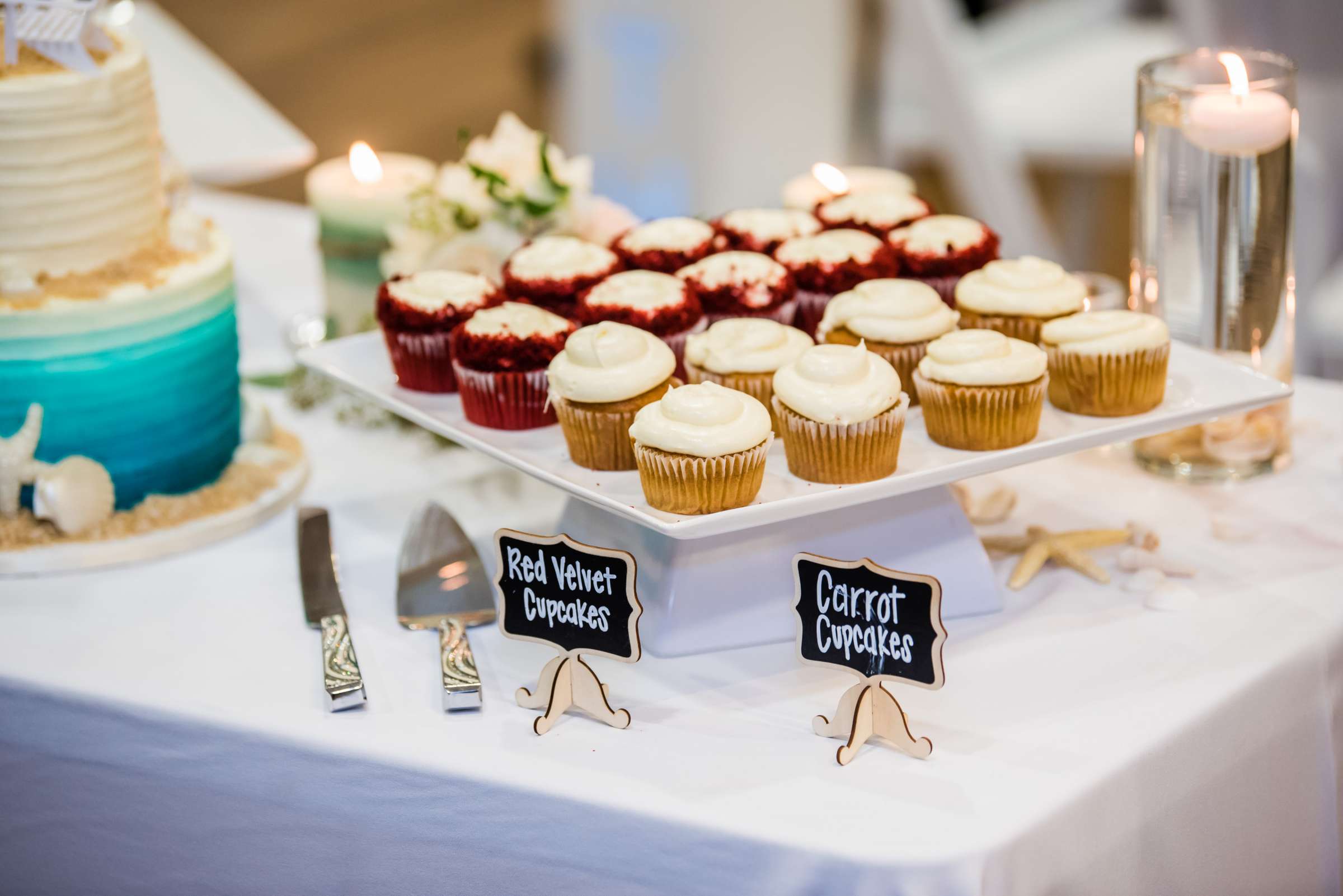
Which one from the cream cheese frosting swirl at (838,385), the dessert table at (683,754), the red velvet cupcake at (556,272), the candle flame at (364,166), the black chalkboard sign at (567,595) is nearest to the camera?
the dessert table at (683,754)

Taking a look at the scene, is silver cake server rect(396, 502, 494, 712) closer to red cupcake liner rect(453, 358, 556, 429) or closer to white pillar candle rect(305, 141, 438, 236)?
red cupcake liner rect(453, 358, 556, 429)

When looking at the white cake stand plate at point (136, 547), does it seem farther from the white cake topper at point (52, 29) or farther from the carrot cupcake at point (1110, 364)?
the carrot cupcake at point (1110, 364)

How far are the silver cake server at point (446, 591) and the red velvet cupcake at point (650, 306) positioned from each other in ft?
1.13

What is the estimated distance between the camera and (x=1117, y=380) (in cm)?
167

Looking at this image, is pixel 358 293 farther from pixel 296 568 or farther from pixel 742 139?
pixel 742 139

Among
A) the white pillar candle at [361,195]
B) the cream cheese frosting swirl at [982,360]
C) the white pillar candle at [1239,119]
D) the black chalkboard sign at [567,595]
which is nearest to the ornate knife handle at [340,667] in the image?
the black chalkboard sign at [567,595]

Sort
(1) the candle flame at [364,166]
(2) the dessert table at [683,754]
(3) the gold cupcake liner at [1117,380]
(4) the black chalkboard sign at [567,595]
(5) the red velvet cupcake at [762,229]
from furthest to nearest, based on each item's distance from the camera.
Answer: (1) the candle flame at [364,166] → (5) the red velvet cupcake at [762,229] → (3) the gold cupcake liner at [1117,380] → (4) the black chalkboard sign at [567,595] → (2) the dessert table at [683,754]

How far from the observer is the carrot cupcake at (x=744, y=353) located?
1703 mm

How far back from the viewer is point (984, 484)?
1.96 metres

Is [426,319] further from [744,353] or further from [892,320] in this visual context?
[892,320]

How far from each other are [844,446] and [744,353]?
0.22 m

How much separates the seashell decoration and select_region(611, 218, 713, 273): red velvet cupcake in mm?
803

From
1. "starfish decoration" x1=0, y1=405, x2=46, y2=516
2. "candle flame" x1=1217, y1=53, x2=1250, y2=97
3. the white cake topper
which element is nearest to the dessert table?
"starfish decoration" x1=0, y1=405, x2=46, y2=516

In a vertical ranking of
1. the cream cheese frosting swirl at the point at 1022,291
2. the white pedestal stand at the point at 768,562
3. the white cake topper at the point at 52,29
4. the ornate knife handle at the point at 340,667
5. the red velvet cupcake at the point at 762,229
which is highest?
the white cake topper at the point at 52,29
